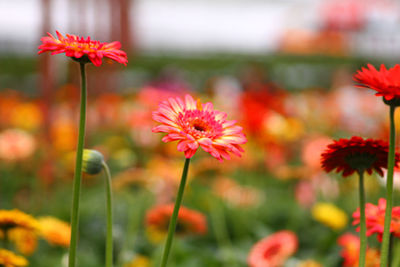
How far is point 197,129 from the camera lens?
577 mm

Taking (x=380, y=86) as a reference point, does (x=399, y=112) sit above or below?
above

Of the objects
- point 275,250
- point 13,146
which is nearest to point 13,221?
point 275,250

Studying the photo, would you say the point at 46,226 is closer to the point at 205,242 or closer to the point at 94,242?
the point at 94,242

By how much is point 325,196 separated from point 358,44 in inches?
422

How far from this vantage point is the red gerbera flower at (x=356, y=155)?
58cm

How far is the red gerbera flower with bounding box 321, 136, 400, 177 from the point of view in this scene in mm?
582

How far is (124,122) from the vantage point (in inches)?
150

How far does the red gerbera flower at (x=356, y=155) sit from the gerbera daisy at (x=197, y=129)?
0.11 metres

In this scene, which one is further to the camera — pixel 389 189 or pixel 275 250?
pixel 275 250

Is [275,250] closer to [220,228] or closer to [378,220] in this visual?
[378,220]

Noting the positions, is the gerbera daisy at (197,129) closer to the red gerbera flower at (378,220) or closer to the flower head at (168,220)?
the red gerbera flower at (378,220)

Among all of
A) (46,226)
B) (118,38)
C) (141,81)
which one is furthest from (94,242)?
(141,81)

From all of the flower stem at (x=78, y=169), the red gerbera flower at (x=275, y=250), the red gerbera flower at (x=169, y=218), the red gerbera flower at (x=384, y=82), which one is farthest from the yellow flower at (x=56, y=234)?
the red gerbera flower at (x=384, y=82)

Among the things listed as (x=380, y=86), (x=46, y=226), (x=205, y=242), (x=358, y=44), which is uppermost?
(x=358, y=44)
